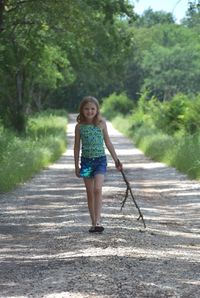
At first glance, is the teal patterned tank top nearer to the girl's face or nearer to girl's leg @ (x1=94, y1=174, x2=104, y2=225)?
the girl's face

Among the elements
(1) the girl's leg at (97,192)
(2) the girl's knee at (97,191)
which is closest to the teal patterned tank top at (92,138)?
(1) the girl's leg at (97,192)

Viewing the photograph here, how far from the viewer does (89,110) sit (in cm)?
1045

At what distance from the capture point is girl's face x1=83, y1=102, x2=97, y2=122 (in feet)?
34.2

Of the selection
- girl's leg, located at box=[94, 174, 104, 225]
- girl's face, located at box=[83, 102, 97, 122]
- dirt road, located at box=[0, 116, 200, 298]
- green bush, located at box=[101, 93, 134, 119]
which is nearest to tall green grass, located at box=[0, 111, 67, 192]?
dirt road, located at box=[0, 116, 200, 298]

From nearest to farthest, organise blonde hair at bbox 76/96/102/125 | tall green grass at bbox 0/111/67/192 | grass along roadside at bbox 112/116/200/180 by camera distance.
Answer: blonde hair at bbox 76/96/102/125 < tall green grass at bbox 0/111/67/192 < grass along roadside at bbox 112/116/200/180

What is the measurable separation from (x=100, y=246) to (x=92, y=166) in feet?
5.21

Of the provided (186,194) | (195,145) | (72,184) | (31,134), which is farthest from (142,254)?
(31,134)

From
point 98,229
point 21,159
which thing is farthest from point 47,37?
point 98,229

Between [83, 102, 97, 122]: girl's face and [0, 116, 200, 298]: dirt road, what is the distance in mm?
1664

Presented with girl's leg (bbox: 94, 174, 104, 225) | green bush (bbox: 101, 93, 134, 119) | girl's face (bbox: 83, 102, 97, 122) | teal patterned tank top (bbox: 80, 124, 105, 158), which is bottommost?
green bush (bbox: 101, 93, 134, 119)

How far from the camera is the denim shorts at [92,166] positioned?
416 inches

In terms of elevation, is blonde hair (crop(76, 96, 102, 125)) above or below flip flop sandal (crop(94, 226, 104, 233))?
above

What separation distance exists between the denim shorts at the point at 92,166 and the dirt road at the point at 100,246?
86 cm

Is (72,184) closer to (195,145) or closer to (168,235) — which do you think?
(195,145)
